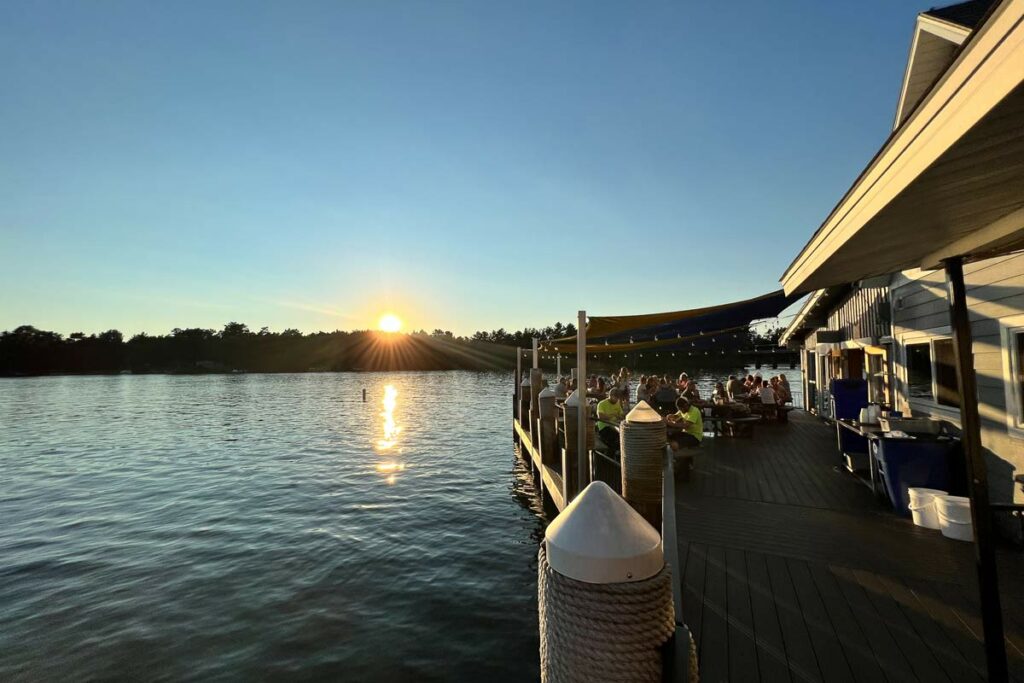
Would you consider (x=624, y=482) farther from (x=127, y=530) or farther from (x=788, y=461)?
(x=127, y=530)

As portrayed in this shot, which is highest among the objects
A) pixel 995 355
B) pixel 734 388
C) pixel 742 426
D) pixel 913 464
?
pixel 995 355

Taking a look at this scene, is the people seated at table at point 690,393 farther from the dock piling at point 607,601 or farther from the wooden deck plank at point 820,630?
the dock piling at point 607,601

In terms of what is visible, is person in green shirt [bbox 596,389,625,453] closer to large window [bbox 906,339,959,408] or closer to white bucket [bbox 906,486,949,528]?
white bucket [bbox 906,486,949,528]

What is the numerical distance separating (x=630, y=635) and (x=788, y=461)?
9.13 metres

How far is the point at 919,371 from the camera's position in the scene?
9.51m

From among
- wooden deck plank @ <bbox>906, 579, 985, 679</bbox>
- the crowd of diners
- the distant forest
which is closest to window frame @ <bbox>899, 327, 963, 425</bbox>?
the crowd of diners

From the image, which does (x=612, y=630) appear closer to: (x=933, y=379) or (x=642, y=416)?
(x=642, y=416)

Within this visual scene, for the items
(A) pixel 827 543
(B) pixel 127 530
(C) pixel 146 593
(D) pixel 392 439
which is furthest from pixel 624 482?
(D) pixel 392 439

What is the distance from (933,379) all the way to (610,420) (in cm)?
551

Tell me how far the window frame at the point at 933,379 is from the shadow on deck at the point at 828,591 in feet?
6.78

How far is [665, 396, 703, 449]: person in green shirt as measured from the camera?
361 inches

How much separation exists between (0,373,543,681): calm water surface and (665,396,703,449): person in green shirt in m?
3.51

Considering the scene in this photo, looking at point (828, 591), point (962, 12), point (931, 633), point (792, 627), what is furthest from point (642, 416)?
point (962, 12)

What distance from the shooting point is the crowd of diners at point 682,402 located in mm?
9891
